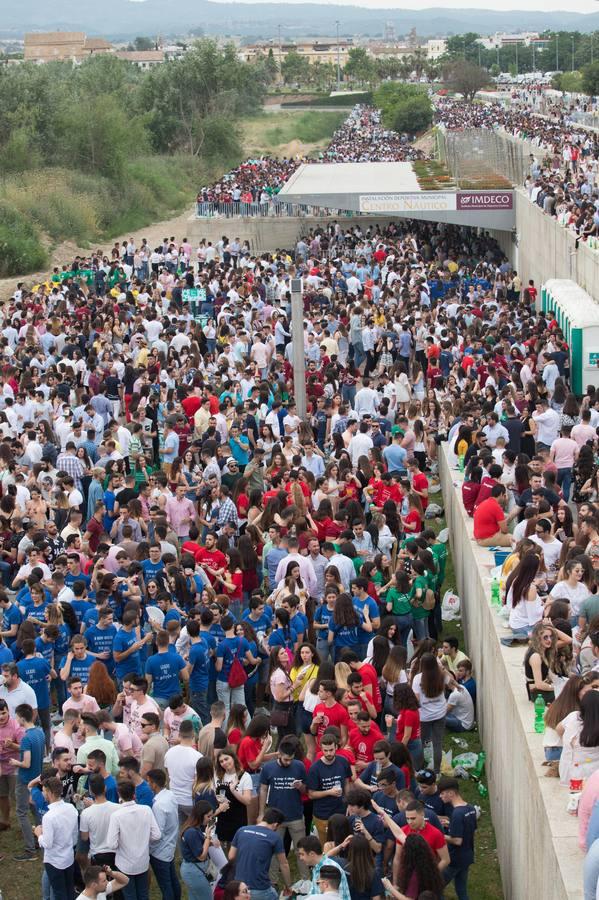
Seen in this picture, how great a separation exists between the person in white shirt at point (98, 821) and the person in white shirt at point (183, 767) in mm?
644

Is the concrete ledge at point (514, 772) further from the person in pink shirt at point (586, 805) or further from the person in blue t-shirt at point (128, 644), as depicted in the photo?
the person in blue t-shirt at point (128, 644)

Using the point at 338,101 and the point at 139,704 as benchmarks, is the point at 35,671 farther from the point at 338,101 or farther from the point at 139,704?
the point at 338,101

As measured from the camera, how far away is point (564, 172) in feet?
136

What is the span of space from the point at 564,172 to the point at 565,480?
27.4 metres

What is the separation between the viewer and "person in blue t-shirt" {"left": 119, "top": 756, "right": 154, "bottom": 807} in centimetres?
878

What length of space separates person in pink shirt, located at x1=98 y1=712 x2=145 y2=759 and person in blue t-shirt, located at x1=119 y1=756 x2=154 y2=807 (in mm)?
833

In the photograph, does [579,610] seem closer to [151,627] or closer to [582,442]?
[151,627]

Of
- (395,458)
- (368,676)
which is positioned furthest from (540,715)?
(395,458)

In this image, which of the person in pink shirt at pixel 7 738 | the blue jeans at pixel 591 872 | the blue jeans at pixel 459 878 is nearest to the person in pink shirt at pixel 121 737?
the person in pink shirt at pixel 7 738

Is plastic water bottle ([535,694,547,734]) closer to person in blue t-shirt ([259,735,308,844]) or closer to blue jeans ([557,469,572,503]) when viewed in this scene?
person in blue t-shirt ([259,735,308,844])

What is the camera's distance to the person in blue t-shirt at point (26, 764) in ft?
33.0

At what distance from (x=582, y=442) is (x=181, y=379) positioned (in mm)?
6515

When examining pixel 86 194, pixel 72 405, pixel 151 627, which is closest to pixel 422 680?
pixel 151 627

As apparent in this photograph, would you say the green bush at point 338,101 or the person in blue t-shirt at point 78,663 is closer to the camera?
the person in blue t-shirt at point 78,663
